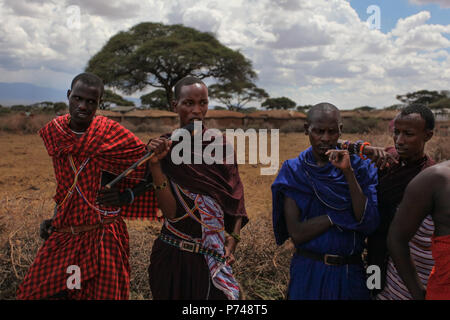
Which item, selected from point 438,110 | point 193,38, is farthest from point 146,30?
point 438,110

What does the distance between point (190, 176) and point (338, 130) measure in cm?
82

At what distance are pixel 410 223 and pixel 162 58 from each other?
70.3ft

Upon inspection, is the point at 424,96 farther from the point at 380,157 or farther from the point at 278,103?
the point at 380,157

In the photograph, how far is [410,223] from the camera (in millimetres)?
1693

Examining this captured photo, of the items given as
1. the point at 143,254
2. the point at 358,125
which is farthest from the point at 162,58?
the point at 143,254

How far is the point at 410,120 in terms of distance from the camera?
1962mm

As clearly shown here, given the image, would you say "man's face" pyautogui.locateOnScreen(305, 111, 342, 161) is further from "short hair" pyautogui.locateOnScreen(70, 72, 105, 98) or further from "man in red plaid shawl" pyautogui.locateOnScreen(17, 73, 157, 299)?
"short hair" pyautogui.locateOnScreen(70, 72, 105, 98)

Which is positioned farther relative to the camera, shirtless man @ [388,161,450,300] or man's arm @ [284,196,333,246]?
man's arm @ [284,196,333,246]

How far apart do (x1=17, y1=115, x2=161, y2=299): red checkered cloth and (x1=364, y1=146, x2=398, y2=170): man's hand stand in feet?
4.13

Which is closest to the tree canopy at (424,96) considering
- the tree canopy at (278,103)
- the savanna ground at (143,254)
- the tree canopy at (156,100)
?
the tree canopy at (278,103)

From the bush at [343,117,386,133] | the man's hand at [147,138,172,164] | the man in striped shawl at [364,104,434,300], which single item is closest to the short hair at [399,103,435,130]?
the man in striped shawl at [364,104,434,300]

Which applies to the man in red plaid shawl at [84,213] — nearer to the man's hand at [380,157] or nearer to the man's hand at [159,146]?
the man's hand at [159,146]

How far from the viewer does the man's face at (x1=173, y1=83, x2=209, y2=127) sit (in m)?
2.16
